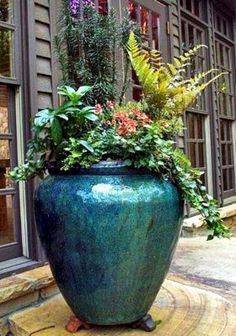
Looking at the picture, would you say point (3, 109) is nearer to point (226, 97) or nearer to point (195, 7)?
point (195, 7)

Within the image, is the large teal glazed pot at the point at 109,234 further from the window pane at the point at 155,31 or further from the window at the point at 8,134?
the window pane at the point at 155,31

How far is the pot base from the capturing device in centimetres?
147

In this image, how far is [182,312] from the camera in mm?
1623

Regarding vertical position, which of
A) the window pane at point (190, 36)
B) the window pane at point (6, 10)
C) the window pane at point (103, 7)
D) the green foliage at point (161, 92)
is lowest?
the green foliage at point (161, 92)

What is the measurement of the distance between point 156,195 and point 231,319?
67cm

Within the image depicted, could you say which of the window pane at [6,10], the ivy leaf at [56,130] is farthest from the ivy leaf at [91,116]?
the window pane at [6,10]

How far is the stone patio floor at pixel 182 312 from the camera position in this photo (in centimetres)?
148

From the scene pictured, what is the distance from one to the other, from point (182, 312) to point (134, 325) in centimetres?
25

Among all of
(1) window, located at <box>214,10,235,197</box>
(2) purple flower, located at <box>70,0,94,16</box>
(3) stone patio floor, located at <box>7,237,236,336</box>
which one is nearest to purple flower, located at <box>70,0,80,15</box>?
(2) purple flower, located at <box>70,0,94,16</box>

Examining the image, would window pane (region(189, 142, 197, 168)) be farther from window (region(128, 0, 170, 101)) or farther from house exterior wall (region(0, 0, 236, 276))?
house exterior wall (region(0, 0, 236, 276))

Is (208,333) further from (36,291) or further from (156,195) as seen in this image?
(36,291)

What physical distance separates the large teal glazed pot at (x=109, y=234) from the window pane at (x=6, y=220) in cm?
68

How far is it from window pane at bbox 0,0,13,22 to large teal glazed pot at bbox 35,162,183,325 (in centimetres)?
114

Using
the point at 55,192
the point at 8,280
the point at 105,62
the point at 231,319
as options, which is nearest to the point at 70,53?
the point at 105,62
